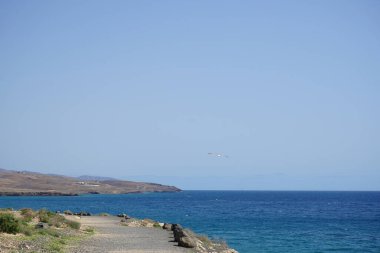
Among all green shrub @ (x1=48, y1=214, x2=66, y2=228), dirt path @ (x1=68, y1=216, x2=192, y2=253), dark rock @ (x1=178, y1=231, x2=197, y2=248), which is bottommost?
dirt path @ (x1=68, y1=216, x2=192, y2=253)

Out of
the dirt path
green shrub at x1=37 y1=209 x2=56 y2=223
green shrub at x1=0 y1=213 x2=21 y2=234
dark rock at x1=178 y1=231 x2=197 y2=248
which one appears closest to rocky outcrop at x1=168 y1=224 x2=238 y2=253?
dark rock at x1=178 y1=231 x2=197 y2=248

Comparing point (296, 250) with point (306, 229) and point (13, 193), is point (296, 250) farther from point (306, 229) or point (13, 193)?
point (13, 193)

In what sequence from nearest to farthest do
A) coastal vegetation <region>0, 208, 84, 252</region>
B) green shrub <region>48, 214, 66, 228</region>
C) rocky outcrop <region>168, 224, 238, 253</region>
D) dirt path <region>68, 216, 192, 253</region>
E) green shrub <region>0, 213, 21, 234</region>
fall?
coastal vegetation <region>0, 208, 84, 252</region> → dirt path <region>68, 216, 192, 253</region> → green shrub <region>0, 213, 21, 234</region> → rocky outcrop <region>168, 224, 238, 253</region> → green shrub <region>48, 214, 66, 228</region>

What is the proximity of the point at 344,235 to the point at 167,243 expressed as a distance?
26707 mm

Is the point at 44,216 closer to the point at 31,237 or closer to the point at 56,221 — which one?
the point at 56,221

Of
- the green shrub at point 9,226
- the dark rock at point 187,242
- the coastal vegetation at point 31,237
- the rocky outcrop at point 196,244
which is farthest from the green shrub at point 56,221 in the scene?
Result: the dark rock at point 187,242

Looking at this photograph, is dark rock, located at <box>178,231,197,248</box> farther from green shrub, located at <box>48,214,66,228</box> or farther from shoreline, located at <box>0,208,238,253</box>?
green shrub, located at <box>48,214,66,228</box>

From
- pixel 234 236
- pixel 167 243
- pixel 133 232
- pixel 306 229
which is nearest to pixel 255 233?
pixel 234 236

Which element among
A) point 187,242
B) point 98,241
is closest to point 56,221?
point 98,241

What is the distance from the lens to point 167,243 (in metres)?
34.6

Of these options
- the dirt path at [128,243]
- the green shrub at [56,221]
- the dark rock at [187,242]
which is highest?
the green shrub at [56,221]

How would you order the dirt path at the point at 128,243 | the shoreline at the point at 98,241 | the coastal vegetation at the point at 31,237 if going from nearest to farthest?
the coastal vegetation at the point at 31,237
the shoreline at the point at 98,241
the dirt path at the point at 128,243

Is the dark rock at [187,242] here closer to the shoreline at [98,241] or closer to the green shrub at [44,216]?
the shoreline at [98,241]

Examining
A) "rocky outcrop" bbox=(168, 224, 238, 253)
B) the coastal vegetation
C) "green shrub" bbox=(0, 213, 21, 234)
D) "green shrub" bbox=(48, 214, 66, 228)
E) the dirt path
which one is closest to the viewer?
the coastal vegetation
